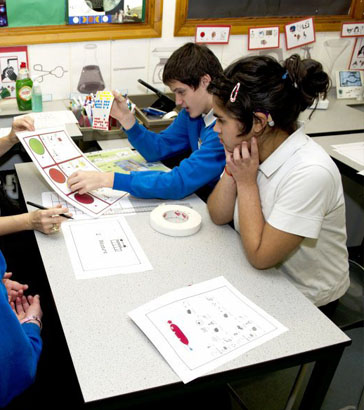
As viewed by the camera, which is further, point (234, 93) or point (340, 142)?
point (340, 142)

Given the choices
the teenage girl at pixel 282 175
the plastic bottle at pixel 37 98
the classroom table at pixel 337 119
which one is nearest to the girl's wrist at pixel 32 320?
the teenage girl at pixel 282 175

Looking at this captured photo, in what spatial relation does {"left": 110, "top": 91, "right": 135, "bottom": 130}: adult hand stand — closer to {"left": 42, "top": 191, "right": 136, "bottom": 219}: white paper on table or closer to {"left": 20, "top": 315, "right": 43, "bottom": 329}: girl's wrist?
{"left": 42, "top": 191, "right": 136, "bottom": 219}: white paper on table

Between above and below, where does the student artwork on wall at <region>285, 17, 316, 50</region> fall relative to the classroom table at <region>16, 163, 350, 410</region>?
above

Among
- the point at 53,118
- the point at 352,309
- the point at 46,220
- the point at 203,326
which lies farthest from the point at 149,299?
the point at 53,118

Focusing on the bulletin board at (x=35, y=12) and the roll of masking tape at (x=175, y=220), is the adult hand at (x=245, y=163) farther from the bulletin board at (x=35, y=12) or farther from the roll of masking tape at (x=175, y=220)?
the bulletin board at (x=35, y=12)

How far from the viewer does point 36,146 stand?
1631 millimetres

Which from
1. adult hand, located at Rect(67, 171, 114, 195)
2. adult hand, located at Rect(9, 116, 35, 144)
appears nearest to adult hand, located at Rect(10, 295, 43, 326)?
adult hand, located at Rect(67, 171, 114, 195)

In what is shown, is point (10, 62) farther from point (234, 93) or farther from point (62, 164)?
point (234, 93)

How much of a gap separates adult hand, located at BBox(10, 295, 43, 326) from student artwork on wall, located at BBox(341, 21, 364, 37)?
2.55m

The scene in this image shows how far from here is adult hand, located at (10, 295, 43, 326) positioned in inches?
50.3

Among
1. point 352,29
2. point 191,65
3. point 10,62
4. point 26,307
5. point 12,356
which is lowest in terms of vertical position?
point 26,307

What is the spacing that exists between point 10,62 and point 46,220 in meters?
1.24

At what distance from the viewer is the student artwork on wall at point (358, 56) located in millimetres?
3039

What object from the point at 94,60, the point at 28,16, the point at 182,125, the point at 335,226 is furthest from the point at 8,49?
the point at 335,226
